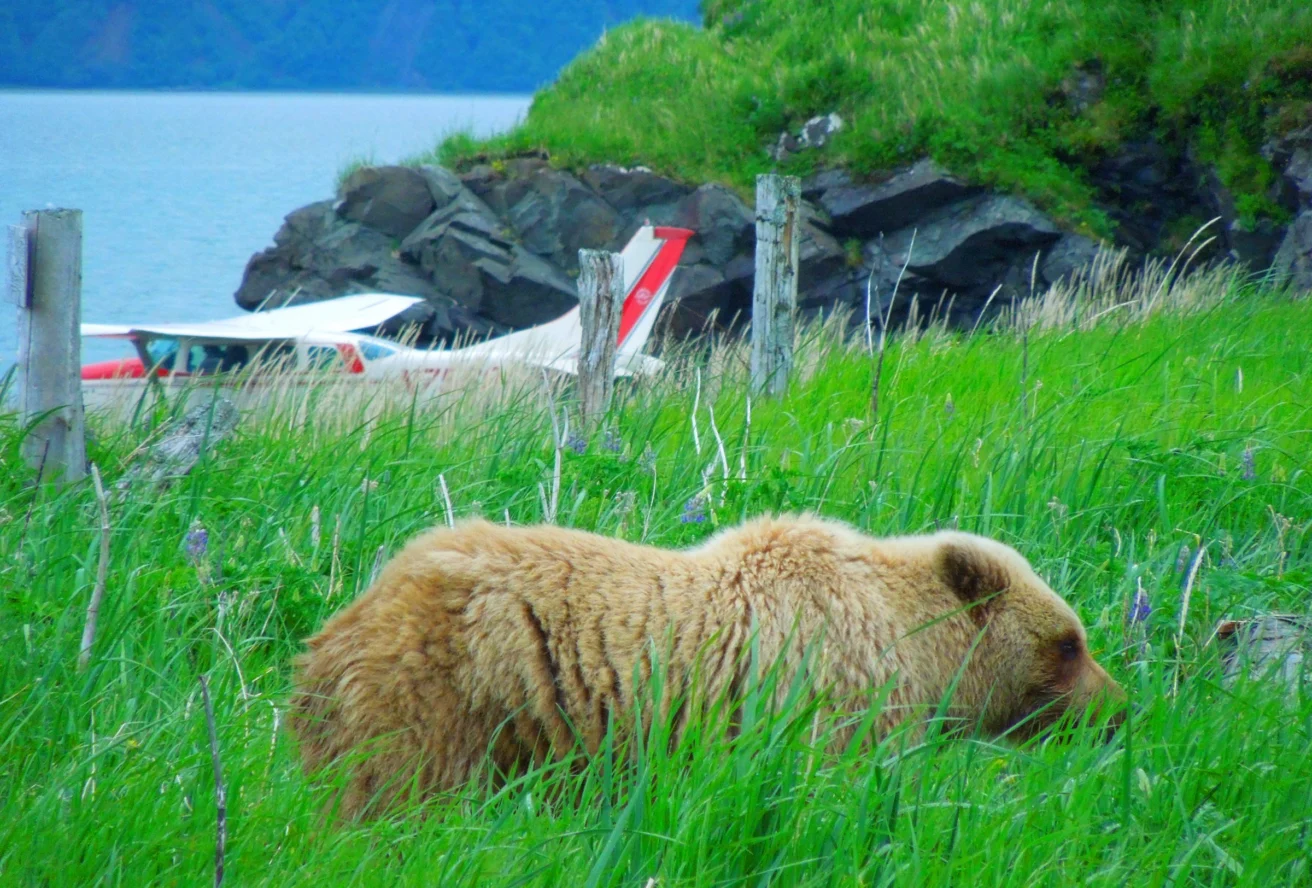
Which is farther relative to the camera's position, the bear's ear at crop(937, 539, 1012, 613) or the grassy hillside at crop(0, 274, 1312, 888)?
the bear's ear at crop(937, 539, 1012, 613)

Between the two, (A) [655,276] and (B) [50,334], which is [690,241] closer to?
(A) [655,276]

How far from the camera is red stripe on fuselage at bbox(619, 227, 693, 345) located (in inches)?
555

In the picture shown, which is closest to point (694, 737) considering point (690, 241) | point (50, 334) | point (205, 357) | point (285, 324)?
point (50, 334)

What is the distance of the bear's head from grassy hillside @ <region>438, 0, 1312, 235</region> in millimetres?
14252

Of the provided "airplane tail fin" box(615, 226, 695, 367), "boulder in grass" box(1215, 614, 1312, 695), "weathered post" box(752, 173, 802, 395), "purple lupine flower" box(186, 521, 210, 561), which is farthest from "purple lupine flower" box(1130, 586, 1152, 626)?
"airplane tail fin" box(615, 226, 695, 367)

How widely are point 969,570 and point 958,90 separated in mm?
17252

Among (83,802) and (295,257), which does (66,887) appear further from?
(295,257)

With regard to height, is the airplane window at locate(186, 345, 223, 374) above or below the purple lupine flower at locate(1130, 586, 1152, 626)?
below

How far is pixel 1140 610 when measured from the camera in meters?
3.69

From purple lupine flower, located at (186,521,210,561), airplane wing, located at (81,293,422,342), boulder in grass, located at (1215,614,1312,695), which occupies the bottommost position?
airplane wing, located at (81,293,422,342)

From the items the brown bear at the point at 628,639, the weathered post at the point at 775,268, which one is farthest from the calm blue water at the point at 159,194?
the brown bear at the point at 628,639

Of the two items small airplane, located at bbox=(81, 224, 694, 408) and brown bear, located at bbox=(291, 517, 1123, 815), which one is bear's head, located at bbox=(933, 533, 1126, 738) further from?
small airplane, located at bbox=(81, 224, 694, 408)

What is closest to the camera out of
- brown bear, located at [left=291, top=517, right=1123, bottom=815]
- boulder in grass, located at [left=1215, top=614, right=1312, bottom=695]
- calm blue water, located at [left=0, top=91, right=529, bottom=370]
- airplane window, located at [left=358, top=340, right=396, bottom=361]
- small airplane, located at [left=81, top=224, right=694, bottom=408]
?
brown bear, located at [left=291, top=517, right=1123, bottom=815]

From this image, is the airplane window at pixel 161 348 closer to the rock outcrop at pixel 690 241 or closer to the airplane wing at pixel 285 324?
the airplane wing at pixel 285 324
